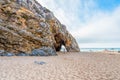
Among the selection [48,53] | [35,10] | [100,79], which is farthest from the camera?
[35,10]

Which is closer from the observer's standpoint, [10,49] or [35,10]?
[10,49]

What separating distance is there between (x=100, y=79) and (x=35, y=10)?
681 inches

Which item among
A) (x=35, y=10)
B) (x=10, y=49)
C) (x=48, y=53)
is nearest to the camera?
(x=10, y=49)

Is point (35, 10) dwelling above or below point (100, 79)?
above

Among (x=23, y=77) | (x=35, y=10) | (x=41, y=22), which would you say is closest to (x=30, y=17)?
(x=41, y=22)

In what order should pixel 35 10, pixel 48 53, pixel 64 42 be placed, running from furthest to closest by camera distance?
1. pixel 64 42
2. pixel 35 10
3. pixel 48 53

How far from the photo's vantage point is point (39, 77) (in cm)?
973

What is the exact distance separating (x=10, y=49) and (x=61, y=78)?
11503mm

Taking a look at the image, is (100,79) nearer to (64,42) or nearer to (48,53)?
(48,53)

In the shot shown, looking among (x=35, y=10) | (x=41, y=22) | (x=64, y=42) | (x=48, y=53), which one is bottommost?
(x=48, y=53)

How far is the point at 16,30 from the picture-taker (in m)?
20.6

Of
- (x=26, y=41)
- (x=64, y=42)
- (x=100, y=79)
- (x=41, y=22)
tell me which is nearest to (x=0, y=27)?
(x=26, y=41)

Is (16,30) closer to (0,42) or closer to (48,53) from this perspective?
(0,42)

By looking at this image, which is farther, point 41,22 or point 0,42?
point 41,22
